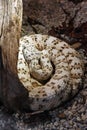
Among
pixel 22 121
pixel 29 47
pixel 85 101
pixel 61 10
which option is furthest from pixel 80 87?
pixel 61 10

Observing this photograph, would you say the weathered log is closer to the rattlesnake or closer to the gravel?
the gravel

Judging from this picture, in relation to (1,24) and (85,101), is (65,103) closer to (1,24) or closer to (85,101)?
(85,101)

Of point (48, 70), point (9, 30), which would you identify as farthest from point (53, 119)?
point (9, 30)

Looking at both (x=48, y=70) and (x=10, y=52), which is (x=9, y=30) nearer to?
(x=10, y=52)

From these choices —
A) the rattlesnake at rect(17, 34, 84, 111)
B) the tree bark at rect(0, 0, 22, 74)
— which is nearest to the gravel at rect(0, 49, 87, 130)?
the rattlesnake at rect(17, 34, 84, 111)

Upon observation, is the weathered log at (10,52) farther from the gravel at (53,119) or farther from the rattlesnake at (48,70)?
the rattlesnake at (48,70)
